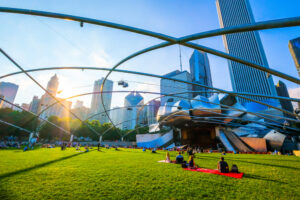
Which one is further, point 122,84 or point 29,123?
point 29,123

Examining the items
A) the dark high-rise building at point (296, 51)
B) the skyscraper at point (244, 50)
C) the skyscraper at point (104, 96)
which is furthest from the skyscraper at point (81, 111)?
the dark high-rise building at point (296, 51)

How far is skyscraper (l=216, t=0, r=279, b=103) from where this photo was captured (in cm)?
6298

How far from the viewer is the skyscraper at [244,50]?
6298cm

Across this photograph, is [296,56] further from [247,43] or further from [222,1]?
[222,1]

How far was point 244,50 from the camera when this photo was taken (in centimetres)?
6488

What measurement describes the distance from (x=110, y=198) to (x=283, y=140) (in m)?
45.0

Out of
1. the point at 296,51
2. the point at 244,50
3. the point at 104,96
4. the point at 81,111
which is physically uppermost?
the point at 244,50

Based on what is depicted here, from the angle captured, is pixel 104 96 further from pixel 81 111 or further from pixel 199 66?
pixel 199 66

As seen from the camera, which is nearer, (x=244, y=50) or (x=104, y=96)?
(x=244, y=50)

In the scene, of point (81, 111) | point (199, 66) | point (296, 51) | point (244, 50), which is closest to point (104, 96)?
point (81, 111)

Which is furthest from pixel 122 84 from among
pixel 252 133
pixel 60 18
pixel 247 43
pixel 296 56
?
pixel 247 43

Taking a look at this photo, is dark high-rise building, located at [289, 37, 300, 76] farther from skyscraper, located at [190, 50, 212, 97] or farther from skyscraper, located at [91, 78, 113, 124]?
skyscraper, located at [190, 50, 212, 97]

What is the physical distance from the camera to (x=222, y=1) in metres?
95.6

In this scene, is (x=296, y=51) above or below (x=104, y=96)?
below
